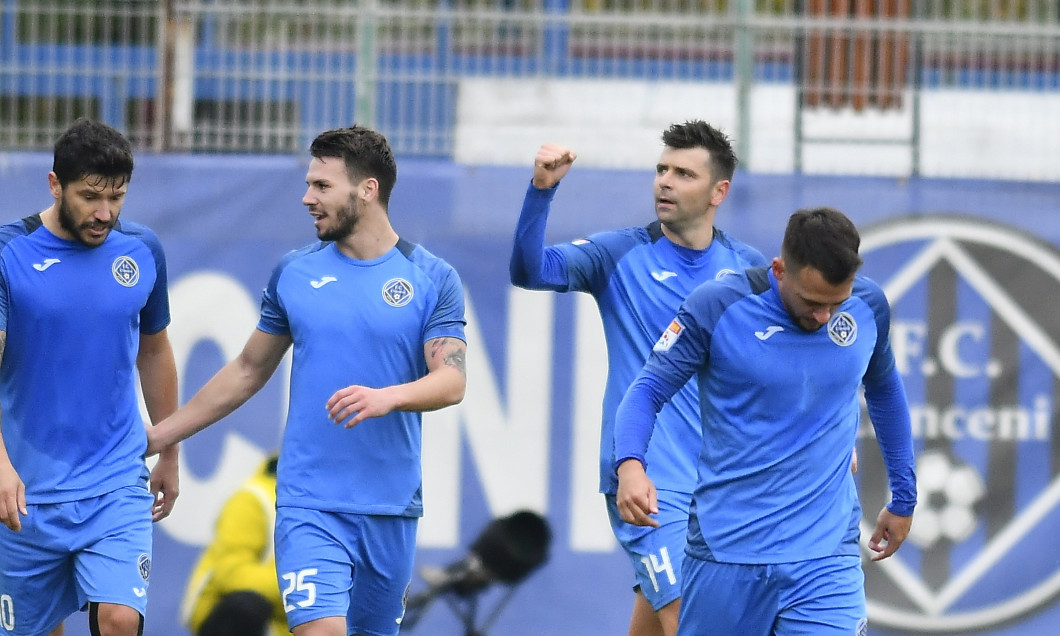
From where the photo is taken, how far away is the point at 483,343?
27.0 feet

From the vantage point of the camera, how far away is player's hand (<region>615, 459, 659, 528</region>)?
4436 millimetres

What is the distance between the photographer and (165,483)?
591 cm

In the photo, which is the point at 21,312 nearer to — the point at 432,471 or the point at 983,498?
the point at 432,471

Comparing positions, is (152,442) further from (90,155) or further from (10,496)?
(90,155)

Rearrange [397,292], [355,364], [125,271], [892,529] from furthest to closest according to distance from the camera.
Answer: [125,271], [397,292], [355,364], [892,529]

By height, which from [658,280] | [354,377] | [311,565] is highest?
[658,280]

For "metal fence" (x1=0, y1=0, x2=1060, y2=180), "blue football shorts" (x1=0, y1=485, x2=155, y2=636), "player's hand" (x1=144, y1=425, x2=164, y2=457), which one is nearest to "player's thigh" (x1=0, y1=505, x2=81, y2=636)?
"blue football shorts" (x1=0, y1=485, x2=155, y2=636)

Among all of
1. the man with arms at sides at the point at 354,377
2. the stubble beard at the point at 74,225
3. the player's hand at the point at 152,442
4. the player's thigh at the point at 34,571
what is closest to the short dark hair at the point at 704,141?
the man with arms at sides at the point at 354,377

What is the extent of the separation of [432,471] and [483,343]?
0.78 metres

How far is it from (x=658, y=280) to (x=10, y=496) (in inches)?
104

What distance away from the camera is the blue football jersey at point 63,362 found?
214 inches

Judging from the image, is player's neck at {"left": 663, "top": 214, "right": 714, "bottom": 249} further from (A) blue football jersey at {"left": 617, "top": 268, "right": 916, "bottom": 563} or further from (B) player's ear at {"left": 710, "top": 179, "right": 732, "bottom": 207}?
(A) blue football jersey at {"left": 617, "top": 268, "right": 916, "bottom": 563}

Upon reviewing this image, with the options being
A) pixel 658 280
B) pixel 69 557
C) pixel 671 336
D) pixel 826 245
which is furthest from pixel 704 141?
pixel 69 557

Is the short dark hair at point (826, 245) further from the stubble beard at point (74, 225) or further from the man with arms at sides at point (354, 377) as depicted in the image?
the stubble beard at point (74, 225)
